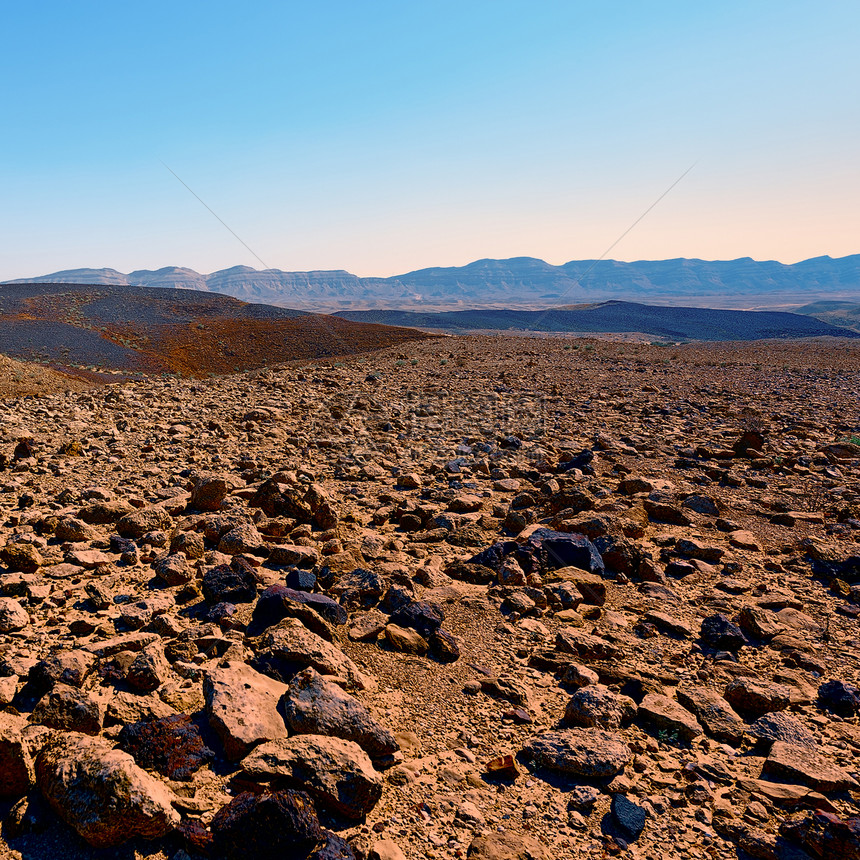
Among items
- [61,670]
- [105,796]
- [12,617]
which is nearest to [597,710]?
[105,796]

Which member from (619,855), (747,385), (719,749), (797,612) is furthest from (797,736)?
(747,385)

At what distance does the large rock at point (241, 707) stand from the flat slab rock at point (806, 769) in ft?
7.57

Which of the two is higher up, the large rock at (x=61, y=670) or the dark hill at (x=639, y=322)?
the dark hill at (x=639, y=322)

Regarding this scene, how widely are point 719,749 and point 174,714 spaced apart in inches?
106

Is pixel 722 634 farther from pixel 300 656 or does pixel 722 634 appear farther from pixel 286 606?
pixel 286 606

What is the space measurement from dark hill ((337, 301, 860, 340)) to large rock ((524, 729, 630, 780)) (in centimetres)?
7396

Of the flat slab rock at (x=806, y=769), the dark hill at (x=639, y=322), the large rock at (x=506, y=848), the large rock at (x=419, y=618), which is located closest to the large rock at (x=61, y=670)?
the large rock at (x=419, y=618)

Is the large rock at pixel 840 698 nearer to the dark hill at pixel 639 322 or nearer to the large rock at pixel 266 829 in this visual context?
the large rock at pixel 266 829

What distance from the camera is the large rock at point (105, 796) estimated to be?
83.4 inches

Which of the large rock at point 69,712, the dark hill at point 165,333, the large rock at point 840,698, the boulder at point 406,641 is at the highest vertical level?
the dark hill at point 165,333

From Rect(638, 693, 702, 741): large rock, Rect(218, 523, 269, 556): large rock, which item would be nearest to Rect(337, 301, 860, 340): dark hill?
Rect(218, 523, 269, 556): large rock

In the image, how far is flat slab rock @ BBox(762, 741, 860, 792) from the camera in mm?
2627

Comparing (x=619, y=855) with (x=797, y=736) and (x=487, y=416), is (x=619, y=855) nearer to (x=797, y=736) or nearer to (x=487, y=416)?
(x=797, y=736)

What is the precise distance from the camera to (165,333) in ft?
94.9
